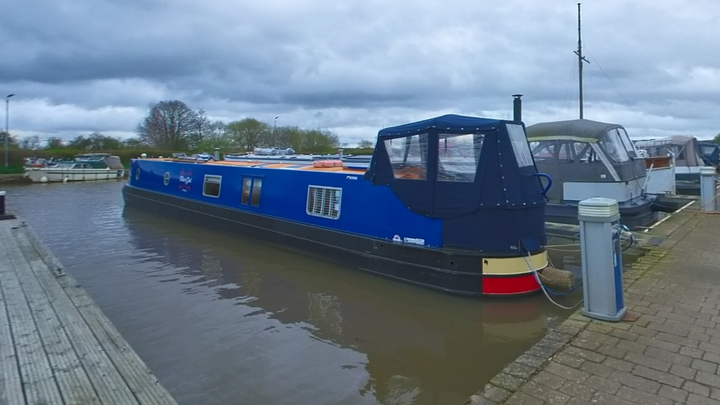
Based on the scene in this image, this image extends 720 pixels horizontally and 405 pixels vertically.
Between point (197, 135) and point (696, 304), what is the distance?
5333 cm

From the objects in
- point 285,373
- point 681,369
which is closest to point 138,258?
point 285,373

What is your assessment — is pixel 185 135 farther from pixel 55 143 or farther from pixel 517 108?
pixel 517 108

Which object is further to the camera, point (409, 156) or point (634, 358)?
point (409, 156)

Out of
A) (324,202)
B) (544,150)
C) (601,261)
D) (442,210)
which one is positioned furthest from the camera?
(544,150)

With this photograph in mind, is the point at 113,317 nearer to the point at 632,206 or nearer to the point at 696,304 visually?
the point at 696,304

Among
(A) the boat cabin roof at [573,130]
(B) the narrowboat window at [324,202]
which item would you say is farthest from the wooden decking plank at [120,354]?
(A) the boat cabin roof at [573,130]

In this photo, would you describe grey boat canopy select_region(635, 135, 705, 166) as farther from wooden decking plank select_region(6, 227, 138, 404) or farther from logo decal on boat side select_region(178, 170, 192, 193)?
wooden decking plank select_region(6, 227, 138, 404)

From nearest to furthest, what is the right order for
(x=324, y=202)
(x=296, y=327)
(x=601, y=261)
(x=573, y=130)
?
(x=601, y=261) → (x=296, y=327) → (x=324, y=202) → (x=573, y=130)

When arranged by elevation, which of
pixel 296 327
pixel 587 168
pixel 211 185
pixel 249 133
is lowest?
pixel 296 327

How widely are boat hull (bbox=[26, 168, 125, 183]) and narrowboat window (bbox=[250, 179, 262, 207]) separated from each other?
24961 mm

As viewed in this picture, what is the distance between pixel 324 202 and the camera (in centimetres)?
820

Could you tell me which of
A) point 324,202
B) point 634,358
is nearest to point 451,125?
point 324,202

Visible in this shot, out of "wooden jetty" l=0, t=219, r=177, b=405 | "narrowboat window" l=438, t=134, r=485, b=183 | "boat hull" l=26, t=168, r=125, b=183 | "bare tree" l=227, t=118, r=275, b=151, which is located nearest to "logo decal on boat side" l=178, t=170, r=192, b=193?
"wooden jetty" l=0, t=219, r=177, b=405

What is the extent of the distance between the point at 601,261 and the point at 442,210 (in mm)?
2217
